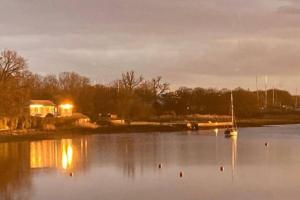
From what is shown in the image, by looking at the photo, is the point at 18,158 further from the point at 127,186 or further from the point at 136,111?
the point at 136,111

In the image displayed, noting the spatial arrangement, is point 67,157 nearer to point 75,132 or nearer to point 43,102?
point 75,132

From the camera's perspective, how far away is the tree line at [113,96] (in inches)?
3826

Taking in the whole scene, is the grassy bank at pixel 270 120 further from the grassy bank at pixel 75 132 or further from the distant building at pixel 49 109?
the distant building at pixel 49 109

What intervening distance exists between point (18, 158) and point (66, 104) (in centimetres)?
7700

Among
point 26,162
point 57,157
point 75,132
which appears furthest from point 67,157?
point 75,132

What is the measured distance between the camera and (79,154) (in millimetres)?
66375

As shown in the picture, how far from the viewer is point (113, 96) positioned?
474ft

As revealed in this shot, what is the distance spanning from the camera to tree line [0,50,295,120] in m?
97.2

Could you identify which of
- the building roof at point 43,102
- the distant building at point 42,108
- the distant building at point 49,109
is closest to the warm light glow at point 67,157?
the distant building at point 42,108

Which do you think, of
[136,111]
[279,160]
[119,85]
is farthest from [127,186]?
[119,85]

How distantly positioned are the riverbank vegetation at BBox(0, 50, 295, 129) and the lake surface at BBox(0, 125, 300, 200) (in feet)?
92.3

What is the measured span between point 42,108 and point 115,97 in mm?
20038

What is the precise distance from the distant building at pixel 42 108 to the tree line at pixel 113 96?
362 centimetres

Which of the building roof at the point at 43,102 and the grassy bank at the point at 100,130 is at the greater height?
the building roof at the point at 43,102
